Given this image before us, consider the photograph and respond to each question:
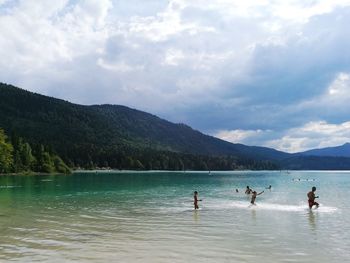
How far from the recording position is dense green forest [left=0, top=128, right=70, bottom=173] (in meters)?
158

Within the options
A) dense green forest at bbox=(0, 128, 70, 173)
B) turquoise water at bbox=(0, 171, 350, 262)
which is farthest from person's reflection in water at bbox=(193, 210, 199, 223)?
dense green forest at bbox=(0, 128, 70, 173)

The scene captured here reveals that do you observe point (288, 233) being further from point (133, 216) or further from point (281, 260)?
point (133, 216)

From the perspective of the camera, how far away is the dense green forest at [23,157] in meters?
158

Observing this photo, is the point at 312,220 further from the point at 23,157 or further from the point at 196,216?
the point at 23,157

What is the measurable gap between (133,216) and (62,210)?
→ 9389mm

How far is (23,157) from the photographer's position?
17475 cm

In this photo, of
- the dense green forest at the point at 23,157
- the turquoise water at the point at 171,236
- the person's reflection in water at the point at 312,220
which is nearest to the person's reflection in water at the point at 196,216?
the turquoise water at the point at 171,236

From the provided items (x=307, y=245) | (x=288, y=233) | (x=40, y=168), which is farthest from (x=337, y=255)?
(x=40, y=168)

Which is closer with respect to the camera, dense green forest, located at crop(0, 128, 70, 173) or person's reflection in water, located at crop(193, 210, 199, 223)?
person's reflection in water, located at crop(193, 210, 199, 223)

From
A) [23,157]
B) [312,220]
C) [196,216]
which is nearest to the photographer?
Result: [312,220]

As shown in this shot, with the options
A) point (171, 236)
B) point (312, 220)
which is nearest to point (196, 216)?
point (312, 220)

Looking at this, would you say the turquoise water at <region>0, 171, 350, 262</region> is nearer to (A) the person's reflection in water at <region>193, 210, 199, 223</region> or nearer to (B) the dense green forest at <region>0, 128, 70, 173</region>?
(A) the person's reflection in water at <region>193, 210, 199, 223</region>

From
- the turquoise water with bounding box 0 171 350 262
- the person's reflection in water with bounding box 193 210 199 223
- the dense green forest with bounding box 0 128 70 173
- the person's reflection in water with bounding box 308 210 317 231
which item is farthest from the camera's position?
the dense green forest with bounding box 0 128 70 173

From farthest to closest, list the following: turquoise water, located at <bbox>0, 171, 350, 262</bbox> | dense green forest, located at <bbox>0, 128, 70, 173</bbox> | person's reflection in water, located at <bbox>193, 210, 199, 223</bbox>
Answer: dense green forest, located at <bbox>0, 128, 70, 173</bbox>
person's reflection in water, located at <bbox>193, 210, 199, 223</bbox>
turquoise water, located at <bbox>0, 171, 350, 262</bbox>
